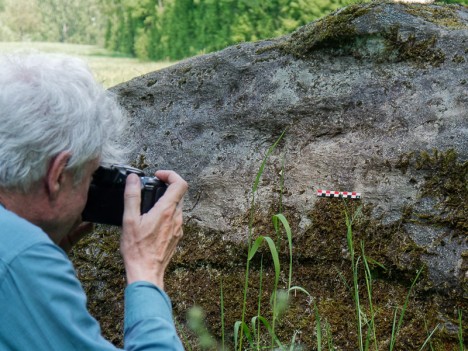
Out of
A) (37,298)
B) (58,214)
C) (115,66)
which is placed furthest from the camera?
(115,66)

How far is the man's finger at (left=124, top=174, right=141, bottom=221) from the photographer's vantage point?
2109mm

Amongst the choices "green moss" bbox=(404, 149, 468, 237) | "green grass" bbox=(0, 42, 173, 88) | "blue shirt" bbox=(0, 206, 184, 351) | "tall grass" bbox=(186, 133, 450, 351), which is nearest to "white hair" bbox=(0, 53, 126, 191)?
"blue shirt" bbox=(0, 206, 184, 351)

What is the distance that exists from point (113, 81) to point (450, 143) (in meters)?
7.96

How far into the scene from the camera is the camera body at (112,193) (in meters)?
2.17

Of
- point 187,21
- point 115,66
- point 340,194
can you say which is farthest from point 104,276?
point 115,66

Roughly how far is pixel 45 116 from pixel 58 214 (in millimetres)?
299

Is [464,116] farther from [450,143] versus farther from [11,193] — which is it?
[11,193]

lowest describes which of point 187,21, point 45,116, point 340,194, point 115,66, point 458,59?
point 115,66

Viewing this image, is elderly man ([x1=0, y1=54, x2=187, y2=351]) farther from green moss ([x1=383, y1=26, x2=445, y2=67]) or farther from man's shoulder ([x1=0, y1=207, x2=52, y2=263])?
green moss ([x1=383, y1=26, x2=445, y2=67])

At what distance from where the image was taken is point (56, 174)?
1.91 m

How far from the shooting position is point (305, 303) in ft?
10.2

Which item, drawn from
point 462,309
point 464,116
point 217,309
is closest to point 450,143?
point 464,116

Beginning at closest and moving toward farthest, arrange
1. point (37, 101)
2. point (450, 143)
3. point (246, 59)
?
point (37, 101), point (450, 143), point (246, 59)

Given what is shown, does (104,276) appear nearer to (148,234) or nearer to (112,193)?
(112,193)
